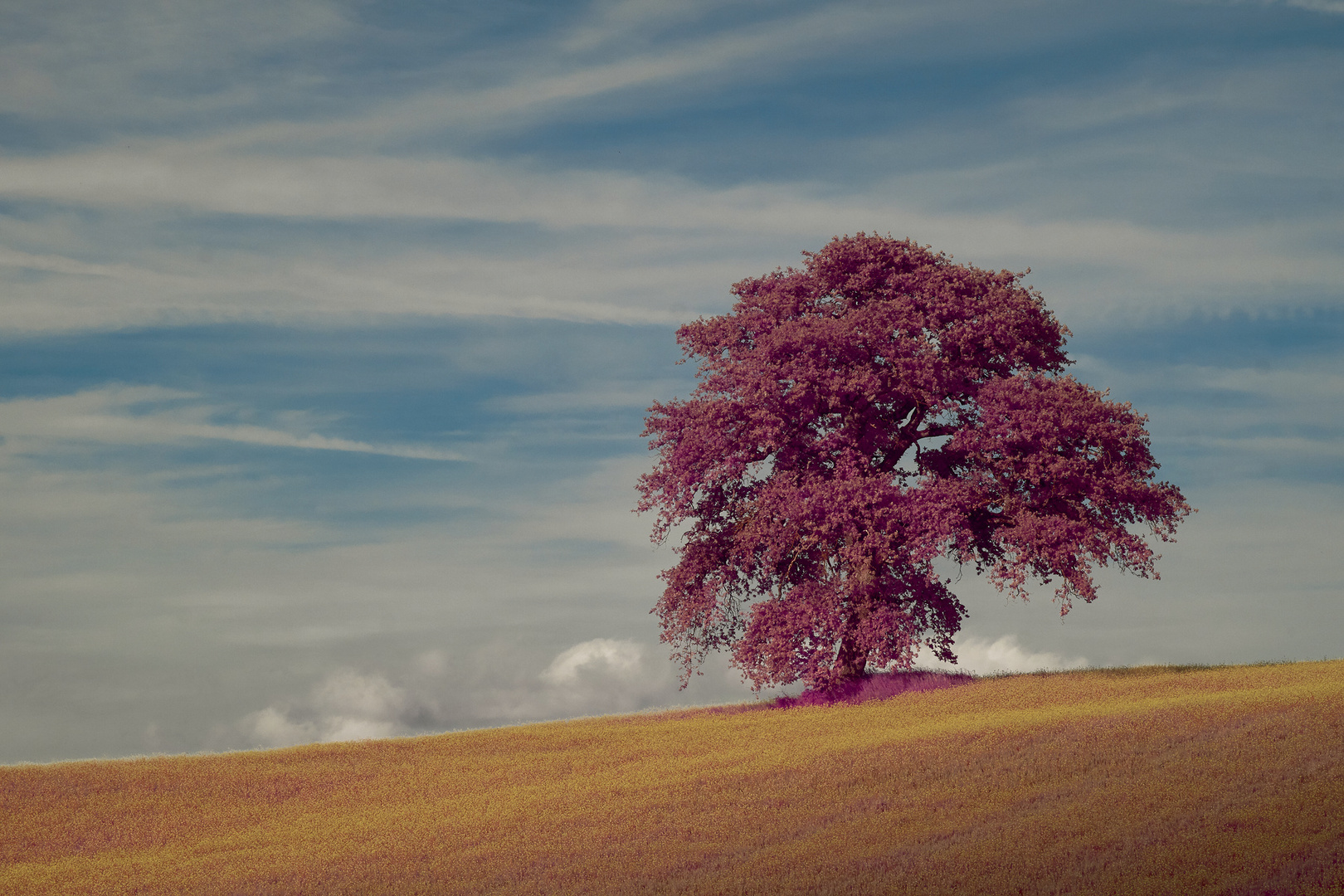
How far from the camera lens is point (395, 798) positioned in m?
24.9

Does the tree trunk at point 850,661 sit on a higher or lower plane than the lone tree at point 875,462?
lower

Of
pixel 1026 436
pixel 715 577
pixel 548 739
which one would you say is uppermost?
pixel 1026 436

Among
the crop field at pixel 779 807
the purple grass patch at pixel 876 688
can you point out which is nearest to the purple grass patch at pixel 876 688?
the purple grass patch at pixel 876 688

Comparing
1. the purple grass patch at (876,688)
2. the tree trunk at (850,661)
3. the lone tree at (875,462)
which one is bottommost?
the purple grass patch at (876,688)

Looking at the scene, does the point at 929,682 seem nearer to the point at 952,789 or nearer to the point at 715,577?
the point at 715,577

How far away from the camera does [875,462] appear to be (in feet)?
116

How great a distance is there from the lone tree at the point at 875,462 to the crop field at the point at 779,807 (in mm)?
3390

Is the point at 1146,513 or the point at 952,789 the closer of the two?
the point at 952,789

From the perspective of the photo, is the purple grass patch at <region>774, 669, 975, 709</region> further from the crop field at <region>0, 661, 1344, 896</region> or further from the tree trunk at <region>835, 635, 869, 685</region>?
the crop field at <region>0, 661, 1344, 896</region>

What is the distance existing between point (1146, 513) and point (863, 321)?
9.59m

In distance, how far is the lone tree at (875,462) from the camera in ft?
103

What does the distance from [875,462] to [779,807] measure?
16.6m

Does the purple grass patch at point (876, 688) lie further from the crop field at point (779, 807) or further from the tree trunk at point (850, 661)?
the crop field at point (779, 807)

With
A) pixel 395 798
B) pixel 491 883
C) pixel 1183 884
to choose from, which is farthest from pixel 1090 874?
pixel 395 798
